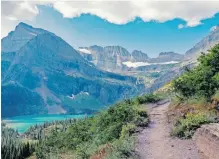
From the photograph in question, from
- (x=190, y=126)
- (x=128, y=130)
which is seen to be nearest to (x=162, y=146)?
(x=190, y=126)

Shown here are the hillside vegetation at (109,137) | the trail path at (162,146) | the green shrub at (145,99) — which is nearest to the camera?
the trail path at (162,146)

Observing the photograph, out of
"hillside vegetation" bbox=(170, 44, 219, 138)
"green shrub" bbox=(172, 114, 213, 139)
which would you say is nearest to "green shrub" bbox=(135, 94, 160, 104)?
"hillside vegetation" bbox=(170, 44, 219, 138)

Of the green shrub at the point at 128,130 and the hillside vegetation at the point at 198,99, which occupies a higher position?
the hillside vegetation at the point at 198,99

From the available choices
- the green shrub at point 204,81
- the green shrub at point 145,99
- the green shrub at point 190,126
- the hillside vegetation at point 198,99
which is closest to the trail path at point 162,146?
the green shrub at point 190,126

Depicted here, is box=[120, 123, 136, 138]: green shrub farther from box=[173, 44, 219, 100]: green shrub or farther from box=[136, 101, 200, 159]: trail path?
box=[173, 44, 219, 100]: green shrub

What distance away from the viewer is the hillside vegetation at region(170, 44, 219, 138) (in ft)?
81.7

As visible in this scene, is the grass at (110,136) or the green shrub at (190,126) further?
the green shrub at (190,126)

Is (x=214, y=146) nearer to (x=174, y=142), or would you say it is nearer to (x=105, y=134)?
(x=174, y=142)

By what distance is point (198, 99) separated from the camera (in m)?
34.8

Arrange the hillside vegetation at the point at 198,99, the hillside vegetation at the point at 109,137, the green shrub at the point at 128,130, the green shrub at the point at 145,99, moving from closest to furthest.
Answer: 1. the hillside vegetation at the point at 109,137
2. the hillside vegetation at the point at 198,99
3. the green shrub at the point at 128,130
4. the green shrub at the point at 145,99

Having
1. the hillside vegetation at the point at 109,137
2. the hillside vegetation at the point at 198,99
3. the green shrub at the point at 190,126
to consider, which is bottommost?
the hillside vegetation at the point at 109,137

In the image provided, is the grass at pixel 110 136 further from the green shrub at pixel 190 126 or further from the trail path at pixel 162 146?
the green shrub at pixel 190 126

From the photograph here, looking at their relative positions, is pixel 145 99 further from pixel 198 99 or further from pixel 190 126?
pixel 190 126

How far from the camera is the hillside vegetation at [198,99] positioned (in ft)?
81.7
